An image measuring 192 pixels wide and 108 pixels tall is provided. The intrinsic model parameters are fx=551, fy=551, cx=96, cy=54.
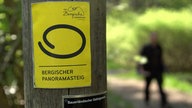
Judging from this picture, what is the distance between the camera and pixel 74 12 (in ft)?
9.36

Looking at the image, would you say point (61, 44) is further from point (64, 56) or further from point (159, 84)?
point (159, 84)

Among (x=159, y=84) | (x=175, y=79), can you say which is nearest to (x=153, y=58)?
(x=159, y=84)

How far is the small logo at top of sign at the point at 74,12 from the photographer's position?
2836 mm

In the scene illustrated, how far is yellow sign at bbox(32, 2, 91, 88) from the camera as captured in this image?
283 cm

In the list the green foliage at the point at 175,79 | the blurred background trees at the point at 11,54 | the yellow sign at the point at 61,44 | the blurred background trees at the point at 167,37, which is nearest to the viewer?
the yellow sign at the point at 61,44

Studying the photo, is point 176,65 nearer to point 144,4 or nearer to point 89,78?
point 144,4

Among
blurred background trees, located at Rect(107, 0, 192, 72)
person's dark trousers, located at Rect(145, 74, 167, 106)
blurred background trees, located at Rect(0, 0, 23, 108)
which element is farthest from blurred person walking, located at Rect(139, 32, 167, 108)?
blurred background trees, located at Rect(107, 0, 192, 72)

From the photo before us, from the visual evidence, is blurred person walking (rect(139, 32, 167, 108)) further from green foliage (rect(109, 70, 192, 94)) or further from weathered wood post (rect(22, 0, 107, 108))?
weathered wood post (rect(22, 0, 107, 108))

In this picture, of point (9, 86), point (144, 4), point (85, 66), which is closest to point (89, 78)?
point (85, 66)

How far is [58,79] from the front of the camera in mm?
2838

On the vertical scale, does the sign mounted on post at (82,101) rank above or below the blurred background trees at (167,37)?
below

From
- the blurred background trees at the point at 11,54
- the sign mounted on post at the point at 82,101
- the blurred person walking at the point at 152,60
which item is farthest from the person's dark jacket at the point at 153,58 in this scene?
the sign mounted on post at the point at 82,101

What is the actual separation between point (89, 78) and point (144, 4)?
280 inches

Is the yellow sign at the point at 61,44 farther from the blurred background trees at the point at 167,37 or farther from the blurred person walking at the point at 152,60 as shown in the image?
the blurred background trees at the point at 167,37
